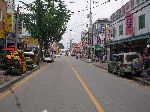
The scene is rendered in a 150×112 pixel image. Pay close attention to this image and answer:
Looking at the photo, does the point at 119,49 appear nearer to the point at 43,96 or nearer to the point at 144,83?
the point at 144,83

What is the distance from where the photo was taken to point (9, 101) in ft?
42.7

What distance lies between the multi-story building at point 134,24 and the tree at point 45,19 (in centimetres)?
1481

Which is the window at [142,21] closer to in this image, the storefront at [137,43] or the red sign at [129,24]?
the storefront at [137,43]

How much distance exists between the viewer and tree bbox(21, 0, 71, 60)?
61.2m

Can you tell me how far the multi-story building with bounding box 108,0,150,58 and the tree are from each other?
14.8 m

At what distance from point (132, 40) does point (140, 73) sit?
10.9 meters

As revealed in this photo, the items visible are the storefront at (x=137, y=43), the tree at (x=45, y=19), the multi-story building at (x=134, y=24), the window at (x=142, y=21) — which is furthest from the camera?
the tree at (x=45, y=19)

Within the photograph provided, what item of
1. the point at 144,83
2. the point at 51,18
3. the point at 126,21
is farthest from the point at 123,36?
the point at 144,83

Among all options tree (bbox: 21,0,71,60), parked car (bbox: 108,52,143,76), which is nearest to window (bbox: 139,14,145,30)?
parked car (bbox: 108,52,143,76)

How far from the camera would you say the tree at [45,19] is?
61.2m

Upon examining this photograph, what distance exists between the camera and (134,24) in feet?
130

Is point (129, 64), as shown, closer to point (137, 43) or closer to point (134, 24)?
point (137, 43)

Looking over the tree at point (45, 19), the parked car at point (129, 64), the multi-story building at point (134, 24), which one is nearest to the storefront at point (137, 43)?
the multi-story building at point (134, 24)

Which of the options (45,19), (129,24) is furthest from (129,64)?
(45,19)
